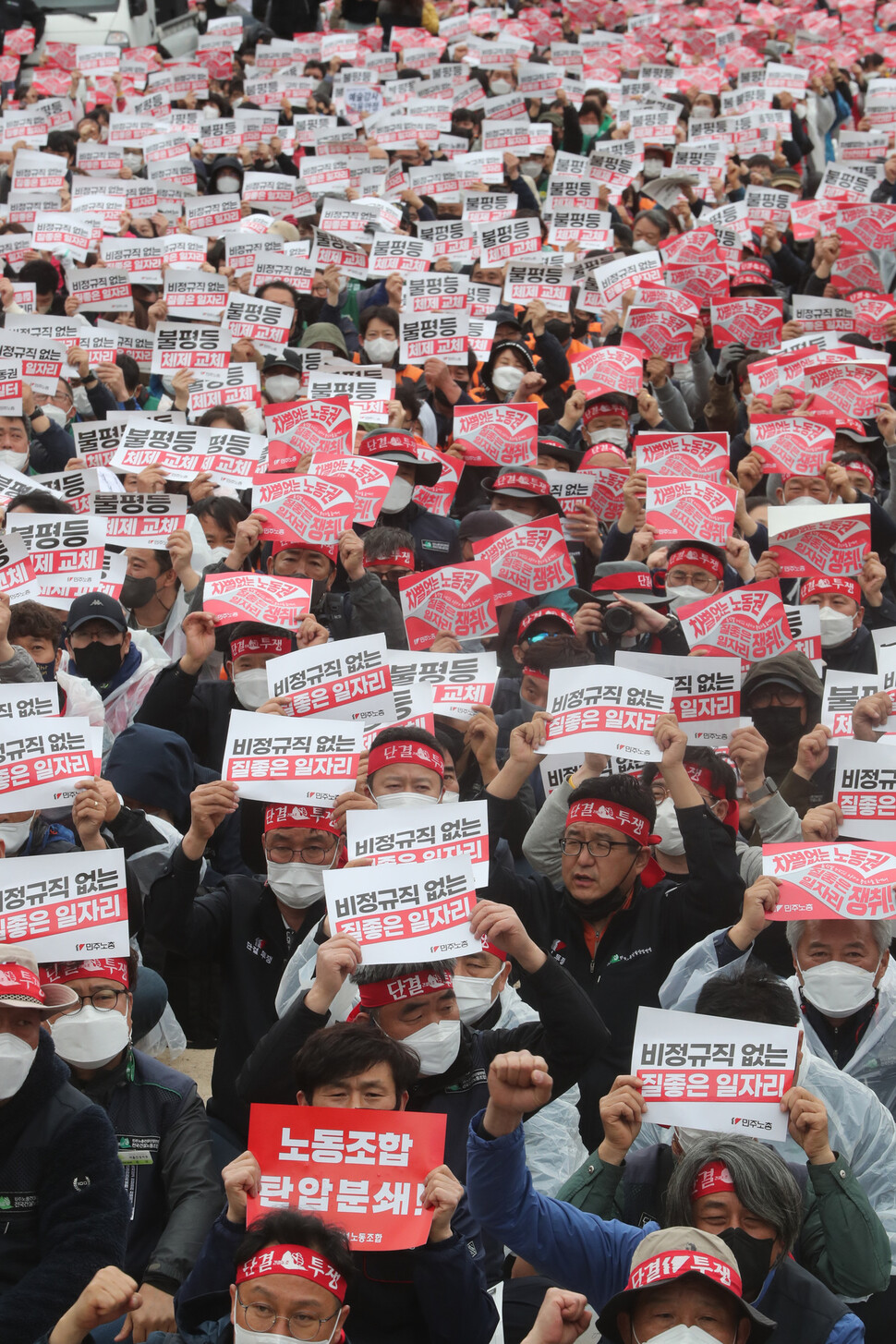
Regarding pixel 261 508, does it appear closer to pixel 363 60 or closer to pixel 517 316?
pixel 517 316

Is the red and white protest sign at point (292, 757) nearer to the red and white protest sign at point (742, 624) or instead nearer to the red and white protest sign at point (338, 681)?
the red and white protest sign at point (338, 681)

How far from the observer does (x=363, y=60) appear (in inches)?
737

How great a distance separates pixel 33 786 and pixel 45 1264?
1.88m

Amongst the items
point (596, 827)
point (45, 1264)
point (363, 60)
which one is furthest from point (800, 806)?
point (363, 60)

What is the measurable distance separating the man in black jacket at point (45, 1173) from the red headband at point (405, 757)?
1.61m

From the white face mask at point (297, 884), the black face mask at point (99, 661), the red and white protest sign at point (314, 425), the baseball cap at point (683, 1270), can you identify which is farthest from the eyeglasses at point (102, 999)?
the red and white protest sign at point (314, 425)

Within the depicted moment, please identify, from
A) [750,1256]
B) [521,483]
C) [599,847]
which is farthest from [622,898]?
[521,483]

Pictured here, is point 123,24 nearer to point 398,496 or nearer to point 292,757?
point 398,496

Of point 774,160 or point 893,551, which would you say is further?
point 774,160

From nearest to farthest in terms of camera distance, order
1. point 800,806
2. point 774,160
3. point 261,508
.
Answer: point 800,806
point 261,508
point 774,160

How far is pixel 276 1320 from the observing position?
3.24 meters

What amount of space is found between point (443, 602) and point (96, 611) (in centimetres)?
145

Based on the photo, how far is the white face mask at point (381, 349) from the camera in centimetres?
1091

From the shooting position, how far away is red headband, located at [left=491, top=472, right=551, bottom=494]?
26.7ft
